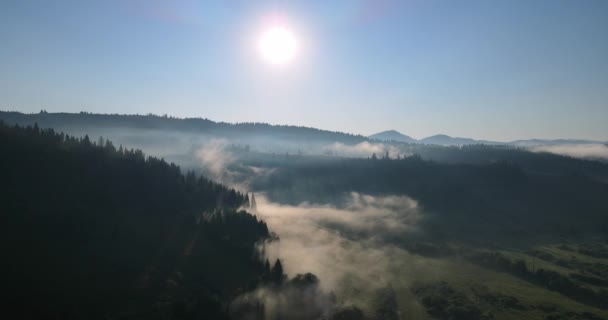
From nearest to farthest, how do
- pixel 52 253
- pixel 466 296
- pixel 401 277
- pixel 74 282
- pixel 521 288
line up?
pixel 74 282
pixel 52 253
pixel 466 296
pixel 521 288
pixel 401 277

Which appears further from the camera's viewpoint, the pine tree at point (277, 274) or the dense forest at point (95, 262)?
the pine tree at point (277, 274)

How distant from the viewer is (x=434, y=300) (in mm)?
160250

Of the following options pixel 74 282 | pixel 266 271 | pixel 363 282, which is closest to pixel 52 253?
pixel 74 282

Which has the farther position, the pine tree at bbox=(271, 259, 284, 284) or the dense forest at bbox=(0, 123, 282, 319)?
the pine tree at bbox=(271, 259, 284, 284)

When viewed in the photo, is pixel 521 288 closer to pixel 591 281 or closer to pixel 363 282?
pixel 591 281

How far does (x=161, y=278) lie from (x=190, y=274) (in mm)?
13970

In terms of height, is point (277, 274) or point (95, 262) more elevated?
point (95, 262)

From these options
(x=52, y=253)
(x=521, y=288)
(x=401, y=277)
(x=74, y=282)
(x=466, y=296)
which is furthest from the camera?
(x=401, y=277)

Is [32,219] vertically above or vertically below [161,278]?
above

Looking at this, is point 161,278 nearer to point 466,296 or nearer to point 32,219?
point 32,219

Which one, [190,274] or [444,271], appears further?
[444,271]

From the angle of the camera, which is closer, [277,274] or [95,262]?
[95,262]

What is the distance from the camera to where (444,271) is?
19925 centimetres

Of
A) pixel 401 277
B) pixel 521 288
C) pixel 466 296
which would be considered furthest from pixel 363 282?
pixel 521 288
